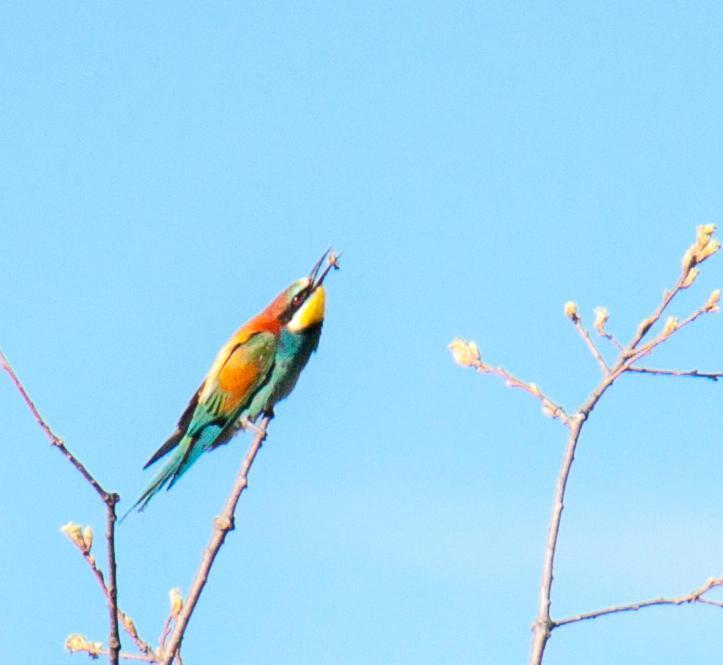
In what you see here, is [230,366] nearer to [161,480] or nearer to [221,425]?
[221,425]

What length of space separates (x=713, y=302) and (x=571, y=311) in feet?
1.10

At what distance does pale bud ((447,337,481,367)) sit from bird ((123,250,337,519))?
9.18 feet

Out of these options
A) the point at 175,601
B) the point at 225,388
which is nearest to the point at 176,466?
the point at 225,388

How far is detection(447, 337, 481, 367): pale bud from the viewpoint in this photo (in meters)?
3.16

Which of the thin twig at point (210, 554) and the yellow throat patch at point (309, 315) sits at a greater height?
the yellow throat patch at point (309, 315)

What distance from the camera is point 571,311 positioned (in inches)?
125

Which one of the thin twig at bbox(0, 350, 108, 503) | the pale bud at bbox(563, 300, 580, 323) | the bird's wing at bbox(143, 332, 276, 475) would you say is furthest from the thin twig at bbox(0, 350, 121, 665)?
the bird's wing at bbox(143, 332, 276, 475)

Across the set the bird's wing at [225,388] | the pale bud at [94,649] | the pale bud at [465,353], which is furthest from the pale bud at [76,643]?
the bird's wing at [225,388]

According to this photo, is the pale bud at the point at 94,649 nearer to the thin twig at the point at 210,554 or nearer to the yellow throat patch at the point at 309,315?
the thin twig at the point at 210,554

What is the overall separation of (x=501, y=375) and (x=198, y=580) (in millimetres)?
965

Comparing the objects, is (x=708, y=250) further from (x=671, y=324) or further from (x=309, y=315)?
(x=309, y=315)

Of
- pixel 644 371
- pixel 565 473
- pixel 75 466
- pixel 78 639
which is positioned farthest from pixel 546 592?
pixel 78 639

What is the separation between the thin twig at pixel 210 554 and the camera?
229cm

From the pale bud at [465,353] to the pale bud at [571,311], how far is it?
0.23 meters
